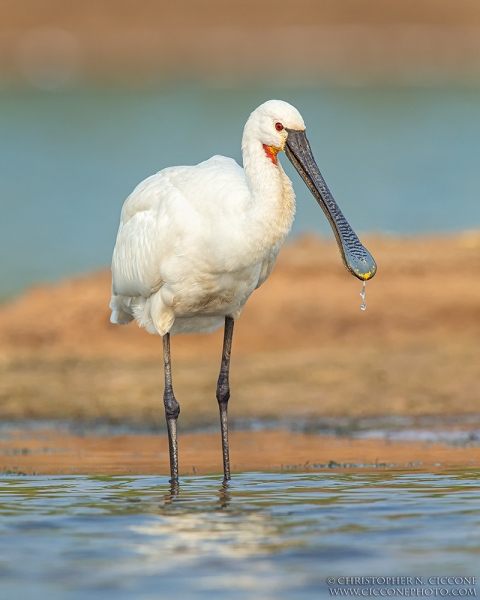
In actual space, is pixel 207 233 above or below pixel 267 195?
below

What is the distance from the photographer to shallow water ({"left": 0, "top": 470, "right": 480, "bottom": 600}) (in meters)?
6.23

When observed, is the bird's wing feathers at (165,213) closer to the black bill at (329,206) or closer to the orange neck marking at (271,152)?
the orange neck marking at (271,152)

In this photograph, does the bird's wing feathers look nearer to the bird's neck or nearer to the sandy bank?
the bird's neck

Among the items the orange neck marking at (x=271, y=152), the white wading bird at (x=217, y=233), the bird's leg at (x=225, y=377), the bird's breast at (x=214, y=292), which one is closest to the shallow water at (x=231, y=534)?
the white wading bird at (x=217, y=233)

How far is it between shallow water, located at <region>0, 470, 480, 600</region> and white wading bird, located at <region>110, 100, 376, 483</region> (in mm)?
990

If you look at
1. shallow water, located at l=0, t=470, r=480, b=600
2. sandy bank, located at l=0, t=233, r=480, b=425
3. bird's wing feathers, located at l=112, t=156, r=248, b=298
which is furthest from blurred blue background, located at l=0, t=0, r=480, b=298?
shallow water, located at l=0, t=470, r=480, b=600

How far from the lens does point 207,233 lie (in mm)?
9219

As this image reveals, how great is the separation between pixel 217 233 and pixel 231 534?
2521mm

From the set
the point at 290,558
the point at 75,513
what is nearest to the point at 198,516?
the point at 75,513

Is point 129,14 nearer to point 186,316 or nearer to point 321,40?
point 321,40

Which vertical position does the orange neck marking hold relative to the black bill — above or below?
above

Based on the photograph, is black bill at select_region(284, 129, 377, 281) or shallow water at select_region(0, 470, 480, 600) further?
black bill at select_region(284, 129, 377, 281)

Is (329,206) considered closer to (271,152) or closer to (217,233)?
(271,152)

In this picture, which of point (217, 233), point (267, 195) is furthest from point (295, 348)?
point (267, 195)
